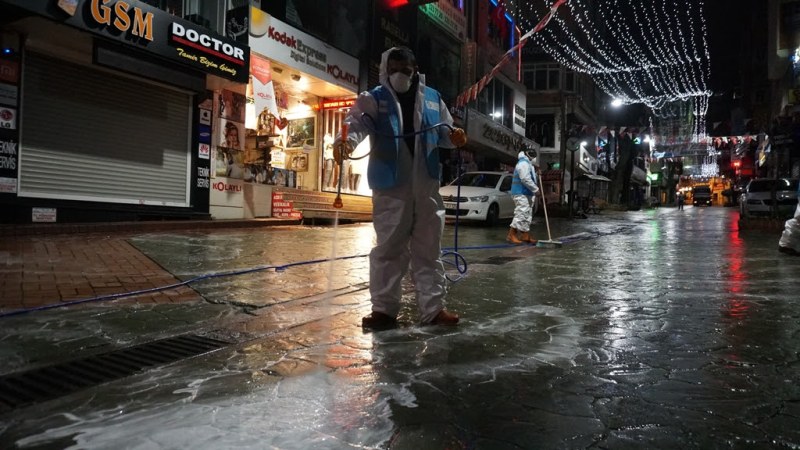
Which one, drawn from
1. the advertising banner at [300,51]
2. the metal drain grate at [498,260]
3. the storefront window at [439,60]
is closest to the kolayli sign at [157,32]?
the advertising banner at [300,51]

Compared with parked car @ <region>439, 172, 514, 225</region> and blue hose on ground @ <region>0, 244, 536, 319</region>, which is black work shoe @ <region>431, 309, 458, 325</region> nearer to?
blue hose on ground @ <region>0, 244, 536, 319</region>

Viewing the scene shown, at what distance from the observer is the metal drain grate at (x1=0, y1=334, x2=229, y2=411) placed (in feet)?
7.82

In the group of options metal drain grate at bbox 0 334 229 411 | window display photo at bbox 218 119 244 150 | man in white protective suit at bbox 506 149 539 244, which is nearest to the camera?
metal drain grate at bbox 0 334 229 411

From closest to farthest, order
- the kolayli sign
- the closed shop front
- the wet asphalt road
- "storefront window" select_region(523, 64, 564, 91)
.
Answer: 1. the wet asphalt road
2. the kolayli sign
3. the closed shop front
4. "storefront window" select_region(523, 64, 564, 91)

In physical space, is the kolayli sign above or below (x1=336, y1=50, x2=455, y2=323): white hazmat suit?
above

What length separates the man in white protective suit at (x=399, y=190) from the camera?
3.47 metres

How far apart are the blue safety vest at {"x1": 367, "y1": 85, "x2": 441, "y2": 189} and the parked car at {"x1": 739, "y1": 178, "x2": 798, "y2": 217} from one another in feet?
53.8

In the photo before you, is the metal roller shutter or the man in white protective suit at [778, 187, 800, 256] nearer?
the man in white protective suit at [778, 187, 800, 256]

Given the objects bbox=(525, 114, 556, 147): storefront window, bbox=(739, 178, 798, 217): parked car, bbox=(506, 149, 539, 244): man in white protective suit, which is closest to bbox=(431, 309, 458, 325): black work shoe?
bbox=(506, 149, 539, 244): man in white protective suit

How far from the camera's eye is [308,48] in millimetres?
13320

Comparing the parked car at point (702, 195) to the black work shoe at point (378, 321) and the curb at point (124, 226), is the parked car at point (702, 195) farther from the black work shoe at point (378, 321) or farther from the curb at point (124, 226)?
the black work shoe at point (378, 321)

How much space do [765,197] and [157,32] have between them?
1850 centimetres

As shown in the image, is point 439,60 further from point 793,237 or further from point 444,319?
point 444,319

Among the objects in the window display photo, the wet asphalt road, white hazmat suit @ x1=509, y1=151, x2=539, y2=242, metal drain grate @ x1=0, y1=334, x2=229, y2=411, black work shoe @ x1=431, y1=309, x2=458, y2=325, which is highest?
the window display photo
